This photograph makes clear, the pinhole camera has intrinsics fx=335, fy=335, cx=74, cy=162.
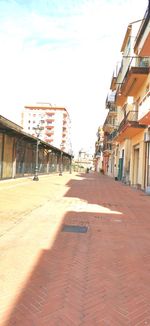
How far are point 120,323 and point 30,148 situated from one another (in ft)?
80.4

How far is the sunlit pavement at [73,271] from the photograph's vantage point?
349 centimetres

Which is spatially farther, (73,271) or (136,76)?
(136,76)

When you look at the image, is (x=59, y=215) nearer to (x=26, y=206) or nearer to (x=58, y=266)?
(x=26, y=206)

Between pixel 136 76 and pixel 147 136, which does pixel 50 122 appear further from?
pixel 147 136

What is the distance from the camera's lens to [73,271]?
15.7 feet

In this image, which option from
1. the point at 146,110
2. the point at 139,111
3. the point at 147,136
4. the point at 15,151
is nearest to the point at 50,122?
the point at 15,151

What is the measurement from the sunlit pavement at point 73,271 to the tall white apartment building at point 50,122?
109 metres

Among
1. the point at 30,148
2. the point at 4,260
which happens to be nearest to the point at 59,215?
the point at 4,260

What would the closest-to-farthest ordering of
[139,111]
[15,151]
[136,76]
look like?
[139,111] → [136,76] → [15,151]

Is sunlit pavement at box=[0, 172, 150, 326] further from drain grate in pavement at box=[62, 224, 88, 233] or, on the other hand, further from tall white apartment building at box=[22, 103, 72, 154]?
tall white apartment building at box=[22, 103, 72, 154]

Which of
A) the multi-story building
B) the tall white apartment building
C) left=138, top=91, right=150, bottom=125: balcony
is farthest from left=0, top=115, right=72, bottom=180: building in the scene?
the tall white apartment building

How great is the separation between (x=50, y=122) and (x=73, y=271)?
116718 mm

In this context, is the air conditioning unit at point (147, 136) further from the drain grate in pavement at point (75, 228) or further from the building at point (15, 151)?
the drain grate in pavement at point (75, 228)

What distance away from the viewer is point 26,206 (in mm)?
10484
